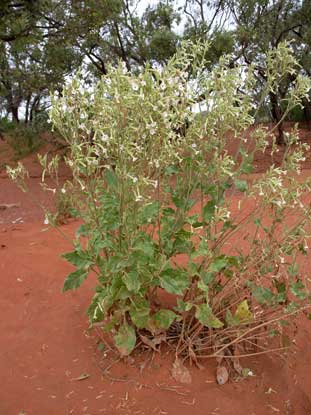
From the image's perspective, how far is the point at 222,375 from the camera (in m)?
2.25

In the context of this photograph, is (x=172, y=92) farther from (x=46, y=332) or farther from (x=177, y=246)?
(x=46, y=332)

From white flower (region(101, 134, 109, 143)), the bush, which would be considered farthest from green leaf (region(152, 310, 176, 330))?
white flower (region(101, 134, 109, 143))

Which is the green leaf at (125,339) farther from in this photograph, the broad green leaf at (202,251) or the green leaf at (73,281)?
the broad green leaf at (202,251)

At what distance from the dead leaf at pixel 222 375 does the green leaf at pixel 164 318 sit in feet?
1.18

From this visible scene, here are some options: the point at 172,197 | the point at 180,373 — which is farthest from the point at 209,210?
the point at 180,373

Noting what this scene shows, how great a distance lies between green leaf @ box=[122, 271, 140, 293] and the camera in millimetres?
1991

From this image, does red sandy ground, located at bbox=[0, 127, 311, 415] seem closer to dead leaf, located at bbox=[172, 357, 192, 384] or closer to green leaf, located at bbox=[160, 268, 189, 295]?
dead leaf, located at bbox=[172, 357, 192, 384]

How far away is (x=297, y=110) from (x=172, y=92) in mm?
15544

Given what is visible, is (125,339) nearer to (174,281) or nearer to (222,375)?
(174,281)

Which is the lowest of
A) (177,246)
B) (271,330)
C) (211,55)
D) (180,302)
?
(271,330)

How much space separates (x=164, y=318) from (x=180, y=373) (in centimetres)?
30

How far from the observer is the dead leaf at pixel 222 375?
7.34 feet

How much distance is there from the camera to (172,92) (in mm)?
1791

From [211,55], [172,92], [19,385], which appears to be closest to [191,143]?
[172,92]
